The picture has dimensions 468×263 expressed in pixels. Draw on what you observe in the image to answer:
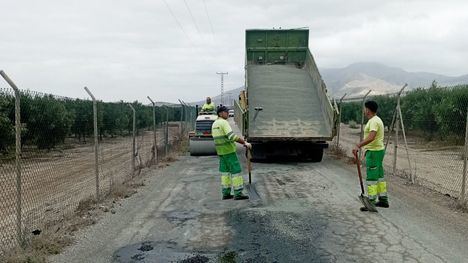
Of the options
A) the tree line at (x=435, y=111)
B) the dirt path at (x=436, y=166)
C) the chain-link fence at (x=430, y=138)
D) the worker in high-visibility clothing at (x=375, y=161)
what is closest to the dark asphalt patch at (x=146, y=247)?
the worker in high-visibility clothing at (x=375, y=161)

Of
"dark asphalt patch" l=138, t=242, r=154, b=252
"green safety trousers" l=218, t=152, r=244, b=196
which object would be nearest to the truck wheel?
"green safety trousers" l=218, t=152, r=244, b=196

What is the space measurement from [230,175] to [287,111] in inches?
211

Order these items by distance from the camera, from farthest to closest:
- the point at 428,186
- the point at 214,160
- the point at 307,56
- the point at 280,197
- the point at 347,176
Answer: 1. the point at 307,56
2. the point at 214,160
3. the point at 347,176
4. the point at 428,186
5. the point at 280,197

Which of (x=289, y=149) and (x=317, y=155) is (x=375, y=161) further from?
(x=317, y=155)

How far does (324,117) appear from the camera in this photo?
12.9 m

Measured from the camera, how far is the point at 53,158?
8.78m

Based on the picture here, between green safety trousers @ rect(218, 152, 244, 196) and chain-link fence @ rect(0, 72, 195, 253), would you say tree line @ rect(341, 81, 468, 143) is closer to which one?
green safety trousers @ rect(218, 152, 244, 196)

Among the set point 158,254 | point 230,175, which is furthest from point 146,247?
point 230,175

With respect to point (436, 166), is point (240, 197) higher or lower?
higher

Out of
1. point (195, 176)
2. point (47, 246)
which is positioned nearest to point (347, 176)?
point (195, 176)

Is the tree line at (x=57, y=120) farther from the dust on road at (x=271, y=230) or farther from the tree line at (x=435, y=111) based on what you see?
the tree line at (x=435, y=111)

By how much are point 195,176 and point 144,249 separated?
567cm

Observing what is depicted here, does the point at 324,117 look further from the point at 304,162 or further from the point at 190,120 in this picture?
the point at 190,120

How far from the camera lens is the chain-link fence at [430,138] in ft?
35.7
